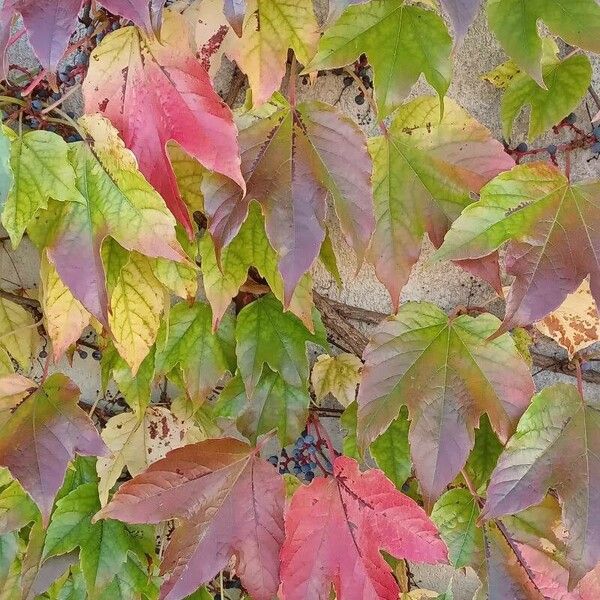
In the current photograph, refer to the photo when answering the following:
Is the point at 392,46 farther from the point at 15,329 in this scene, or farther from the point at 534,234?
the point at 15,329

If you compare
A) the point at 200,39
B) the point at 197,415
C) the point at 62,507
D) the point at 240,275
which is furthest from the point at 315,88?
the point at 62,507

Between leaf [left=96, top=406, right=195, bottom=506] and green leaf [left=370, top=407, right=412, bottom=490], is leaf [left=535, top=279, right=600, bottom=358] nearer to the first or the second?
green leaf [left=370, top=407, right=412, bottom=490]

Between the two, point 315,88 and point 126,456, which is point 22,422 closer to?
point 126,456

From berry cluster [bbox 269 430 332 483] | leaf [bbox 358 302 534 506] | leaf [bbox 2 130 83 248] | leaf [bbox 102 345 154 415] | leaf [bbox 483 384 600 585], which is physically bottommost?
berry cluster [bbox 269 430 332 483]

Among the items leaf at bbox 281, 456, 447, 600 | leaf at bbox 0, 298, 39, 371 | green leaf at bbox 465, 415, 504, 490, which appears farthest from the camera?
leaf at bbox 0, 298, 39, 371

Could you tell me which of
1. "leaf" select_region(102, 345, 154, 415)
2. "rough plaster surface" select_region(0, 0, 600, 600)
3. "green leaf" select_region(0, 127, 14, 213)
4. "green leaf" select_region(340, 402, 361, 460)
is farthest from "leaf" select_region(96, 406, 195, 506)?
"green leaf" select_region(0, 127, 14, 213)

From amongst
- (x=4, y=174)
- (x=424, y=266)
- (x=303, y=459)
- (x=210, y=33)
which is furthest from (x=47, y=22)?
(x=303, y=459)

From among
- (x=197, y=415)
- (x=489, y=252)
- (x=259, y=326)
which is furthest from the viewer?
(x=197, y=415)
